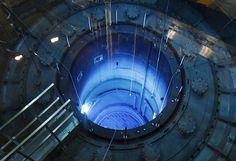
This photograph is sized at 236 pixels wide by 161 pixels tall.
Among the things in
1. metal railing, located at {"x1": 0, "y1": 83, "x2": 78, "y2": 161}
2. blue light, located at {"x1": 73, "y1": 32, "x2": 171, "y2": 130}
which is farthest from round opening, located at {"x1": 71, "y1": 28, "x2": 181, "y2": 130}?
metal railing, located at {"x1": 0, "y1": 83, "x2": 78, "y2": 161}

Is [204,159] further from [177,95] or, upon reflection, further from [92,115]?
[92,115]

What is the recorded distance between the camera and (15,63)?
11.3 meters

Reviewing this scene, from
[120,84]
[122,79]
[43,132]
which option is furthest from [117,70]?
[43,132]

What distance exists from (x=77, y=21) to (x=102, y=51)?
134cm

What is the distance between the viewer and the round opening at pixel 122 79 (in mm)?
11836

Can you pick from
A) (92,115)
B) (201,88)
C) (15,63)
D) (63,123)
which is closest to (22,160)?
(63,123)

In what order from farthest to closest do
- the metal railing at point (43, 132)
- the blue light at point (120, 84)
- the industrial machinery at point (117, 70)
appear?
the blue light at point (120, 84), the industrial machinery at point (117, 70), the metal railing at point (43, 132)

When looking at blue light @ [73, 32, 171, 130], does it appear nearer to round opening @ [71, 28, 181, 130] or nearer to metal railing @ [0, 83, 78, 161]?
round opening @ [71, 28, 181, 130]

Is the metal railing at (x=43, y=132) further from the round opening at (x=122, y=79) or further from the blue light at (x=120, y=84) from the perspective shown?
the blue light at (x=120, y=84)

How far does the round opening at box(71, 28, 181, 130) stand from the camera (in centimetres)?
1184

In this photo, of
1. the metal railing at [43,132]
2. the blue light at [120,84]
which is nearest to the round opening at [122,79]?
the blue light at [120,84]

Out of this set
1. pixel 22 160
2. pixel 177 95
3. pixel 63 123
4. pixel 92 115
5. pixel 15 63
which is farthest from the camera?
pixel 92 115

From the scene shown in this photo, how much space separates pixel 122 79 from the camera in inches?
576

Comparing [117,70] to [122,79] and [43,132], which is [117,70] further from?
[43,132]
